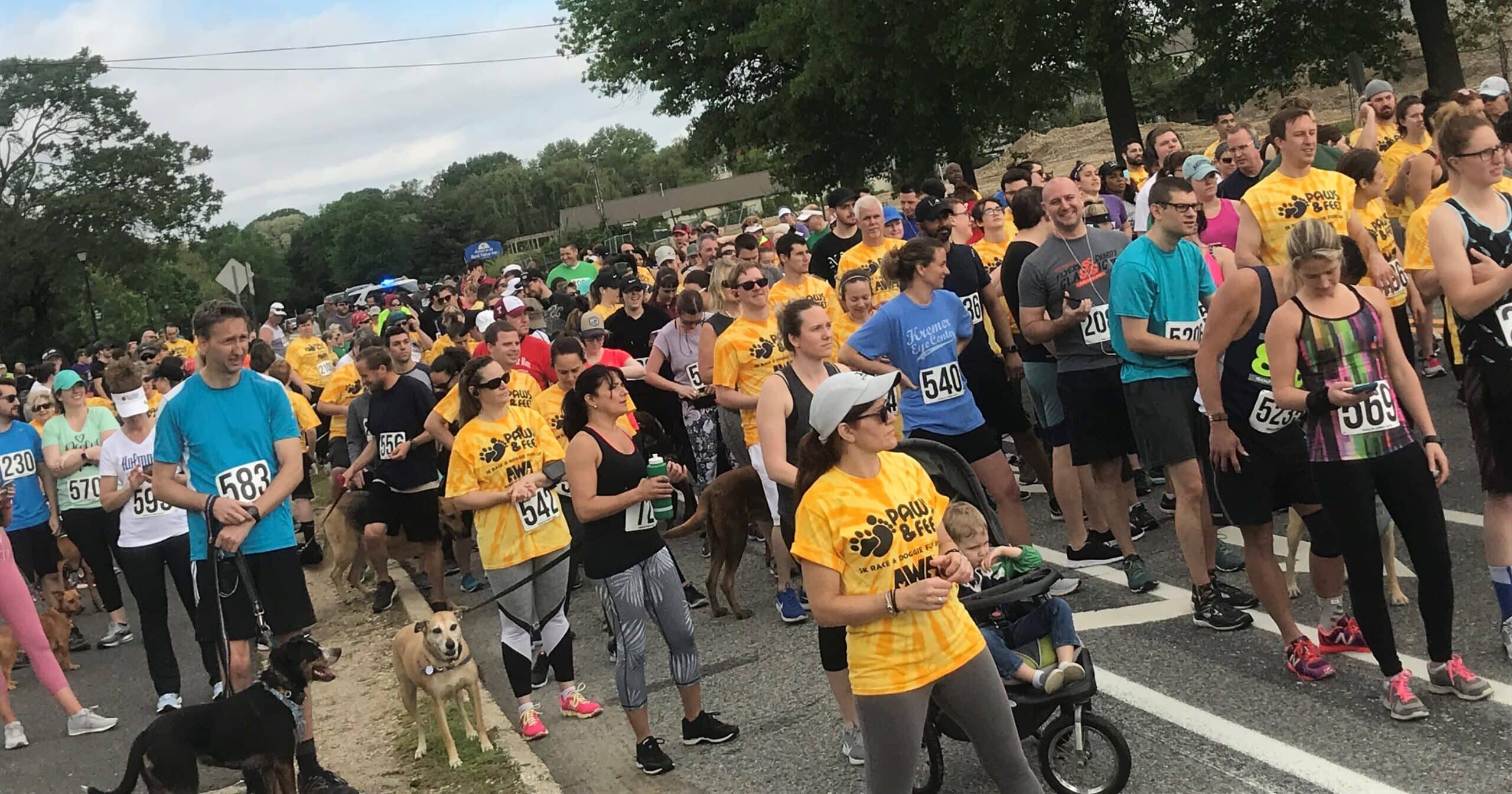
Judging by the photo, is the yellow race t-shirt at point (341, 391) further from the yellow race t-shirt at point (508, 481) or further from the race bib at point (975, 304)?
the race bib at point (975, 304)

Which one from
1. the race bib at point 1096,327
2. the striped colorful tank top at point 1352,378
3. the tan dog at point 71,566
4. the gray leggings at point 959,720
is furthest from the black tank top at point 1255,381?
the tan dog at point 71,566

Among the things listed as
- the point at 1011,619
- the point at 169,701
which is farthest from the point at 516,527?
the point at 169,701

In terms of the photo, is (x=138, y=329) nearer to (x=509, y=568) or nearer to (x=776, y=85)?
(x=776, y=85)

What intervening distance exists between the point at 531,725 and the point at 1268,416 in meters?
3.80

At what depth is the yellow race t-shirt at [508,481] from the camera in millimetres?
7352

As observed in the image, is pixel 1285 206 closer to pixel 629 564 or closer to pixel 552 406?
pixel 629 564

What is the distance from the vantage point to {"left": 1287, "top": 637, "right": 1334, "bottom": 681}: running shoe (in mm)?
5801

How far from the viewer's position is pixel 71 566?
13.1 m

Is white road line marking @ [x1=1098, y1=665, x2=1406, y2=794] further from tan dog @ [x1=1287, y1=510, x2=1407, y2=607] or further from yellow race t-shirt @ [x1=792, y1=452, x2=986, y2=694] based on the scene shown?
yellow race t-shirt @ [x1=792, y1=452, x2=986, y2=694]

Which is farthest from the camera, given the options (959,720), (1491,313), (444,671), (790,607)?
(790,607)

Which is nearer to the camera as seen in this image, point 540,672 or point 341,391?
point 540,672

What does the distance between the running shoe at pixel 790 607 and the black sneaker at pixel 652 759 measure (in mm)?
2063

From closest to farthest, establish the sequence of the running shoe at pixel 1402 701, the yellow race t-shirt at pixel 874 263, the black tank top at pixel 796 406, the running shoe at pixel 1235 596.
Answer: the running shoe at pixel 1402 701
the black tank top at pixel 796 406
the running shoe at pixel 1235 596
the yellow race t-shirt at pixel 874 263

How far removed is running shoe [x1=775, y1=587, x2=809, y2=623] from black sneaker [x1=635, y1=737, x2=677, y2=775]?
2.06m
